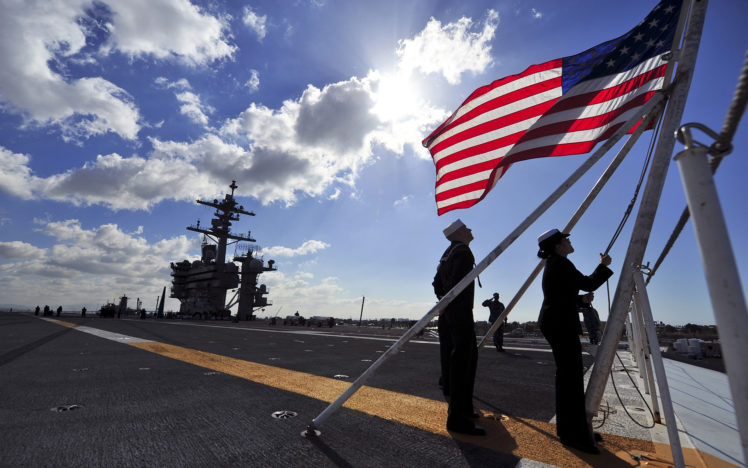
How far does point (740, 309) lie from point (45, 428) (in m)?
4.04

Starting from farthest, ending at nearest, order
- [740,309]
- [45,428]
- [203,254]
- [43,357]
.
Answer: [203,254] < [43,357] < [45,428] < [740,309]

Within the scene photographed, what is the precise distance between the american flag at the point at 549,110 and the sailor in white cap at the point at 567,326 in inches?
65.0

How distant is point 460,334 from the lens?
296 cm

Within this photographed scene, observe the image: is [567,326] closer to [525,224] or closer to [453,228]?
[525,224]

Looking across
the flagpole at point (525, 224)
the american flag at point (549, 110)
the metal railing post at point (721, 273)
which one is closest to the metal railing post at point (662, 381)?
the flagpole at point (525, 224)

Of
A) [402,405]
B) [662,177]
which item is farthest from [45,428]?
[662,177]

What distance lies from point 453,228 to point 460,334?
111cm

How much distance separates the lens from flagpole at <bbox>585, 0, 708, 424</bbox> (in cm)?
247

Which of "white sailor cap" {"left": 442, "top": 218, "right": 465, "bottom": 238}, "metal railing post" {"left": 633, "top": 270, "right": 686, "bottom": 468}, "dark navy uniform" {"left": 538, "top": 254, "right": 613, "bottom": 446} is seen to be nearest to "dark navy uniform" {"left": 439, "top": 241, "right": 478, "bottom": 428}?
"white sailor cap" {"left": 442, "top": 218, "right": 465, "bottom": 238}

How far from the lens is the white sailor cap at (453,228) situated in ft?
11.5

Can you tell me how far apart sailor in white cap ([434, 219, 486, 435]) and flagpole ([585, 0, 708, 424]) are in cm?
89

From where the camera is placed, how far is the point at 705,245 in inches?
43.6

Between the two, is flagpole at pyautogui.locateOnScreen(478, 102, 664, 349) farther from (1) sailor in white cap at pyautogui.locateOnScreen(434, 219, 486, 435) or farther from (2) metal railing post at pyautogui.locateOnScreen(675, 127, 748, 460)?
(2) metal railing post at pyautogui.locateOnScreen(675, 127, 748, 460)

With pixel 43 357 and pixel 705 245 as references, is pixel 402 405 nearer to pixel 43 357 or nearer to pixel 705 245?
pixel 705 245
